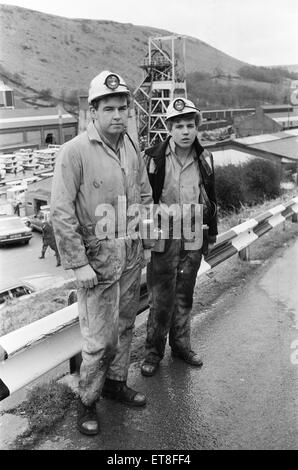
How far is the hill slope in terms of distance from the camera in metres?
126

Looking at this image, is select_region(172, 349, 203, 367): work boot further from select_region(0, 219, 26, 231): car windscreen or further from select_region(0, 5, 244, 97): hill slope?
select_region(0, 5, 244, 97): hill slope

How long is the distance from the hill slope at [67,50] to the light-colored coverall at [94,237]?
4517 inches

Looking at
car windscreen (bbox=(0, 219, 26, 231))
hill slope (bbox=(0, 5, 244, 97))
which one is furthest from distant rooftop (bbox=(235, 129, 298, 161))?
hill slope (bbox=(0, 5, 244, 97))

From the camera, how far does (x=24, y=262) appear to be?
3334 centimetres

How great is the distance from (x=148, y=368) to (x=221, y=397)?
0.57 metres

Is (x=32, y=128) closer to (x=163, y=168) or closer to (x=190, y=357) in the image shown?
(x=163, y=168)

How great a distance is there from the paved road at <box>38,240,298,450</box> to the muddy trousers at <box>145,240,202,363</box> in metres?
0.16

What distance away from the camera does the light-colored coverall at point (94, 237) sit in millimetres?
2744

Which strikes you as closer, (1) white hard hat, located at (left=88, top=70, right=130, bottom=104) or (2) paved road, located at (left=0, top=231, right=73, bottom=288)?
(1) white hard hat, located at (left=88, top=70, right=130, bottom=104)

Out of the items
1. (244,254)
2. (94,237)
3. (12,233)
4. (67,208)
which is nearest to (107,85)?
(67,208)

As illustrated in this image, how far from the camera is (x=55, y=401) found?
9.98ft

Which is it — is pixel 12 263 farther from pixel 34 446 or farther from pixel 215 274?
pixel 34 446

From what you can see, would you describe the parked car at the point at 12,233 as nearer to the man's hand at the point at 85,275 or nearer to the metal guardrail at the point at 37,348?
the metal guardrail at the point at 37,348

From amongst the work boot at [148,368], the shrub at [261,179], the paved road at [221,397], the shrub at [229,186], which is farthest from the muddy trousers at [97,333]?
the shrub at [261,179]
